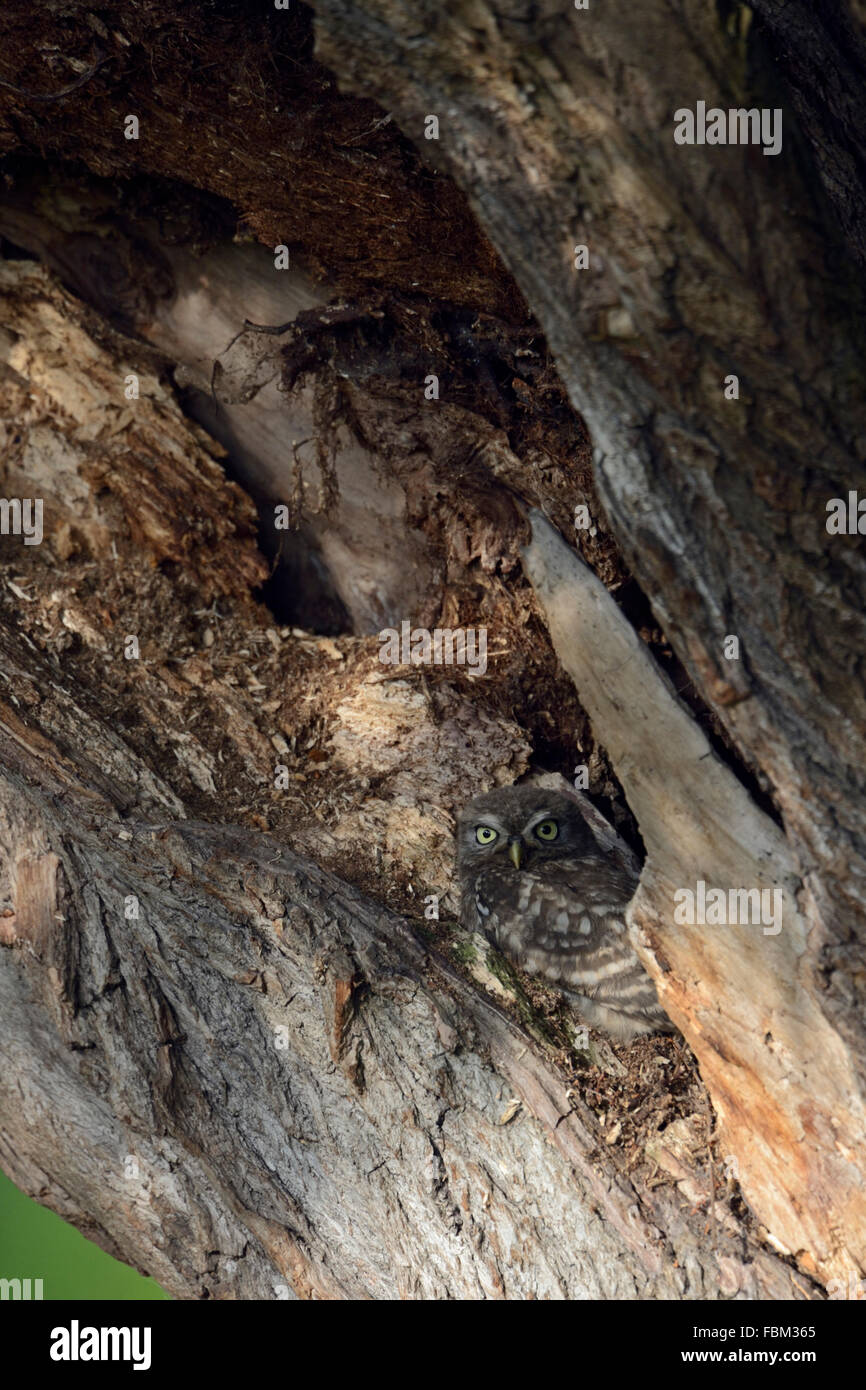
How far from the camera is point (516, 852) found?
3.64 meters

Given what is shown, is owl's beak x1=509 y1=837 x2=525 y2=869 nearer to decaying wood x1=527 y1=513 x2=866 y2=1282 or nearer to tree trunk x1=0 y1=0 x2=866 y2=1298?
tree trunk x1=0 y1=0 x2=866 y2=1298

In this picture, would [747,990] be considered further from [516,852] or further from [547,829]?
[547,829]

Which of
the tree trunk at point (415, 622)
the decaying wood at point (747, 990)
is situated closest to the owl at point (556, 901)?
the tree trunk at point (415, 622)

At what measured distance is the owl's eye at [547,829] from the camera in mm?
3766

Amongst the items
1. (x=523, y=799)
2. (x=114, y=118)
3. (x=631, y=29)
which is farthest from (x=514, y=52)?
(x=523, y=799)

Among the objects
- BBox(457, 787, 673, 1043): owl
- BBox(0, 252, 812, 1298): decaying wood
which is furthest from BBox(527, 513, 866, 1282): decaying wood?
BBox(457, 787, 673, 1043): owl

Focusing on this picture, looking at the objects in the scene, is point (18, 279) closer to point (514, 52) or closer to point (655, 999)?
point (514, 52)

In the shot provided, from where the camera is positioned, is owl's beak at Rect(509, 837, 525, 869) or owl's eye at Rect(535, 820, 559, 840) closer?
owl's beak at Rect(509, 837, 525, 869)

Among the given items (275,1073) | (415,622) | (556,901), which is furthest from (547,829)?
(275,1073)

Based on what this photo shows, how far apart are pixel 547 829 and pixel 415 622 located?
0.96 m

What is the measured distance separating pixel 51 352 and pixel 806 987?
3.50m

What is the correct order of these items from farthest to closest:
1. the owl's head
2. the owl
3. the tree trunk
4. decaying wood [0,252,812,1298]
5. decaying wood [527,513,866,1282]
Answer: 1. the owl's head
2. the owl
3. decaying wood [0,252,812,1298]
4. decaying wood [527,513,866,1282]
5. the tree trunk

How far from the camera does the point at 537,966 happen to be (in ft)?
11.3

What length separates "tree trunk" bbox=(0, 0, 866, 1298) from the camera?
1796 millimetres
